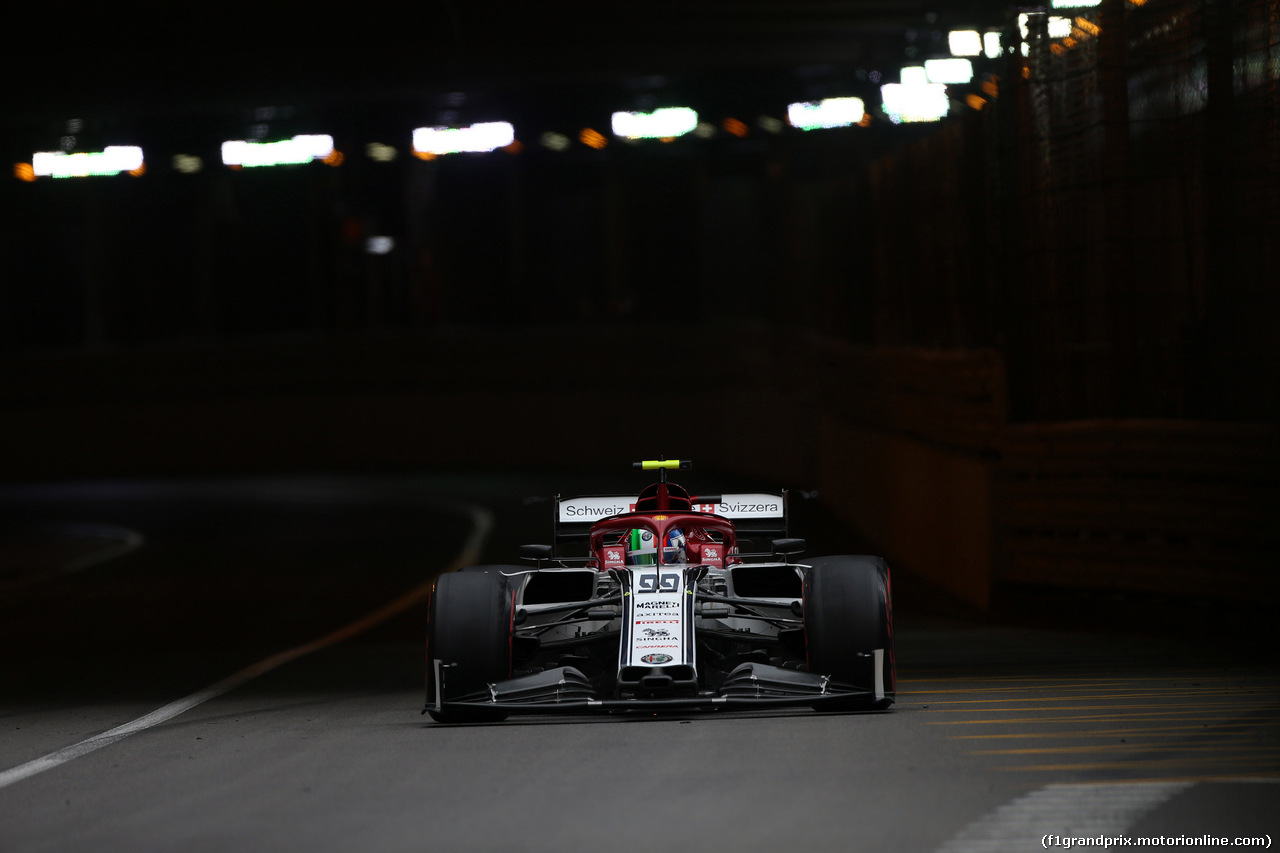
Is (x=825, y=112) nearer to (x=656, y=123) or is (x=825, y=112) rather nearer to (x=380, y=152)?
(x=656, y=123)

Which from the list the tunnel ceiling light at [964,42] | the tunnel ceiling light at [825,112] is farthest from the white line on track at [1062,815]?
the tunnel ceiling light at [825,112]

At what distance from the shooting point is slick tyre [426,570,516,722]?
871 centimetres

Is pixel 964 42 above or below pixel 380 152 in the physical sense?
below

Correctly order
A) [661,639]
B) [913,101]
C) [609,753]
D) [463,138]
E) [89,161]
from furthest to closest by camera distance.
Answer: [89,161]
[463,138]
[913,101]
[661,639]
[609,753]

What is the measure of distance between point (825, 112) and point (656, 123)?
5809mm

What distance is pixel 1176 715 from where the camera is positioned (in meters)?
8.34

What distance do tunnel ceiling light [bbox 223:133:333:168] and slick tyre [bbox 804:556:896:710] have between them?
30756 millimetres

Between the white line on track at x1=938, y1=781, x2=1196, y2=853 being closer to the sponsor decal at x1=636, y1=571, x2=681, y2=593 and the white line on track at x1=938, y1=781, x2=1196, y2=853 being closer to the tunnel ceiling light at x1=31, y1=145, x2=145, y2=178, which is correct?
the sponsor decal at x1=636, y1=571, x2=681, y2=593

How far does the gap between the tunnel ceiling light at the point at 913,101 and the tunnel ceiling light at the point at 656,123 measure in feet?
30.5

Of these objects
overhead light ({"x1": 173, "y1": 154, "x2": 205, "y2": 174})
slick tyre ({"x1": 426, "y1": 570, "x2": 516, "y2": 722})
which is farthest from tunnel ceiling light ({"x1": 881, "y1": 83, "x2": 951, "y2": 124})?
overhead light ({"x1": 173, "y1": 154, "x2": 205, "y2": 174})

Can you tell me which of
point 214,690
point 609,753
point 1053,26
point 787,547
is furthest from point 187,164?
point 609,753

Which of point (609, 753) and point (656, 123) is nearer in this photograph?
point (609, 753)

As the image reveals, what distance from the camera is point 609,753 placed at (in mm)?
7707

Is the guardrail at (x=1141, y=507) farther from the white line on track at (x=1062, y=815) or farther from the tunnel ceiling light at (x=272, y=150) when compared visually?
the tunnel ceiling light at (x=272, y=150)
